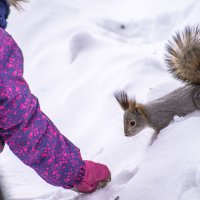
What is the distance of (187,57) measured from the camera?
191 cm

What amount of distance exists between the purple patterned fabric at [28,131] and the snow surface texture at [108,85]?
0.59ft

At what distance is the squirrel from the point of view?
1.89 metres

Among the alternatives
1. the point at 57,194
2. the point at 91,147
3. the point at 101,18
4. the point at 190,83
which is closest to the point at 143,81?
the point at 91,147

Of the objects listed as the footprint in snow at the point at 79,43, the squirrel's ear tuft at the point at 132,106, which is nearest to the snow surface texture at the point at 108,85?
the footprint in snow at the point at 79,43

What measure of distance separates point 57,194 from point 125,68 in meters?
1.11

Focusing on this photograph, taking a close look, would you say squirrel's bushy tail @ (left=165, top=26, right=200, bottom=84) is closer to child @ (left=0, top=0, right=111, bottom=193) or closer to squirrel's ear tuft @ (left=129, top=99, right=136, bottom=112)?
squirrel's ear tuft @ (left=129, top=99, right=136, bottom=112)

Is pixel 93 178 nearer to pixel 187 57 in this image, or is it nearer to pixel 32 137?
pixel 32 137

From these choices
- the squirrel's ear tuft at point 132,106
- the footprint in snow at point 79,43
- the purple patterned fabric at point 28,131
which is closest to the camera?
the purple patterned fabric at point 28,131

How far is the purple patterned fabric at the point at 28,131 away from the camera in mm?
1595

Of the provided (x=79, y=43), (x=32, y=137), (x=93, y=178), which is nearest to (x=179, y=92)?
(x=93, y=178)

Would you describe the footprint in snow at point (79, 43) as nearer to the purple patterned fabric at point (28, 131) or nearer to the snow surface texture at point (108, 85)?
the snow surface texture at point (108, 85)

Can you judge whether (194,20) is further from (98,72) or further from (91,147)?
(91,147)

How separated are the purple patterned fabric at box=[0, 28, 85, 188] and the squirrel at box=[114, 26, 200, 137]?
15.3 inches

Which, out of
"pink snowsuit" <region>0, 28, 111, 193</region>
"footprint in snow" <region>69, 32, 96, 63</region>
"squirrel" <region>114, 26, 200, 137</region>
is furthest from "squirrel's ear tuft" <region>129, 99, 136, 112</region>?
"footprint in snow" <region>69, 32, 96, 63</region>
